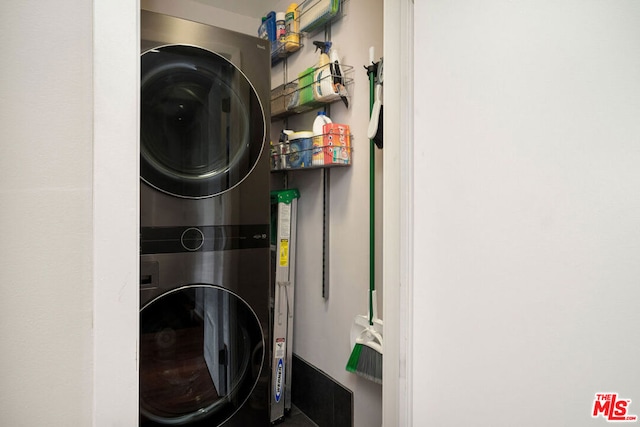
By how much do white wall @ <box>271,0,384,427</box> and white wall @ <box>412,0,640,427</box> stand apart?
57 cm

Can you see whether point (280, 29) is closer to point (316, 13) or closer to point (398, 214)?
point (316, 13)

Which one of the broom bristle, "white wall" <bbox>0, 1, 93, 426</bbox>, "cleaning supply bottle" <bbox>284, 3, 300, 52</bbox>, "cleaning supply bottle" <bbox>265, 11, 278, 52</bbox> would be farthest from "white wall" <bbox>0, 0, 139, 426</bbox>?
"cleaning supply bottle" <bbox>265, 11, 278, 52</bbox>

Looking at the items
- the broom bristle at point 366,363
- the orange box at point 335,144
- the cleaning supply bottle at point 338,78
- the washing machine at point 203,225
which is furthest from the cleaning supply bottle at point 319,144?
the broom bristle at point 366,363

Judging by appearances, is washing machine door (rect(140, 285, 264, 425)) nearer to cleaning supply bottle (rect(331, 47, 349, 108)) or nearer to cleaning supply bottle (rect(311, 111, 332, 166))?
cleaning supply bottle (rect(311, 111, 332, 166))

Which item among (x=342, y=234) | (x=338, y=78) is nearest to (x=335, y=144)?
(x=338, y=78)

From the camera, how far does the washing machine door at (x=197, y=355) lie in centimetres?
133

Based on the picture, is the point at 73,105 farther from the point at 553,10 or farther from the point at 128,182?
the point at 553,10

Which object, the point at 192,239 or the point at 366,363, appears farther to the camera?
the point at 366,363

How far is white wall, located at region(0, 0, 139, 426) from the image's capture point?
1.74 feet

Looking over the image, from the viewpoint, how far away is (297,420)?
200 centimetres

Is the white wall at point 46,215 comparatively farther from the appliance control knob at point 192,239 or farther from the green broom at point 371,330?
the green broom at point 371,330

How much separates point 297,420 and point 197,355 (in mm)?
879

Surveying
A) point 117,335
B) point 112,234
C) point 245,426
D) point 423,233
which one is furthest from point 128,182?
point 245,426

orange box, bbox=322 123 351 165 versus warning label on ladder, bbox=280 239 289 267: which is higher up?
orange box, bbox=322 123 351 165
